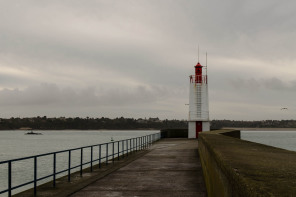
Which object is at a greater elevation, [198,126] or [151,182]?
[198,126]

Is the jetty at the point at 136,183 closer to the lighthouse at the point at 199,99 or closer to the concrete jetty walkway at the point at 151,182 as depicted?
the concrete jetty walkway at the point at 151,182

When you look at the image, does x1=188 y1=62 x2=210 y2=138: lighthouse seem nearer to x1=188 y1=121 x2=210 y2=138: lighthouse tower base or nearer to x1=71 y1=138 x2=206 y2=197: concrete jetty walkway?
x1=188 y1=121 x2=210 y2=138: lighthouse tower base

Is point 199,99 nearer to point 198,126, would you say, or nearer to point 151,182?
point 198,126

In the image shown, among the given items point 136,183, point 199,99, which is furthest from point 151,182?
point 199,99

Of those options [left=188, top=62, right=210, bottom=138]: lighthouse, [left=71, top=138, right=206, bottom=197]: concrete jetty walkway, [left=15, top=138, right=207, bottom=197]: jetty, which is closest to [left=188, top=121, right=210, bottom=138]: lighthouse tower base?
[left=188, top=62, right=210, bottom=138]: lighthouse

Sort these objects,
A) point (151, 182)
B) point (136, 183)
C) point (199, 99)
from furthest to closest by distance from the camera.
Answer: point (199, 99) < point (151, 182) < point (136, 183)

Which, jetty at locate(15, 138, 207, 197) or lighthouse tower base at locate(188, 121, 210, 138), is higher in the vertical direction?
lighthouse tower base at locate(188, 121, 210, 138)

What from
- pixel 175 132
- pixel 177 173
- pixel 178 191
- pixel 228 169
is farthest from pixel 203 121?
pixel 228 169

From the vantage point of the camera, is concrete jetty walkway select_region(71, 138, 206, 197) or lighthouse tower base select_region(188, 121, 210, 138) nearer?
concrete jetty walkway select_region(71, 138, 206, 197)

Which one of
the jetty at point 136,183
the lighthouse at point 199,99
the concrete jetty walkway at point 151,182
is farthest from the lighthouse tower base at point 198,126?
the jetty at point 136,183

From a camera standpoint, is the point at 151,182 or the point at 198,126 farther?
the point at 198,126

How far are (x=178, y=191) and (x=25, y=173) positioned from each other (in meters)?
32.1

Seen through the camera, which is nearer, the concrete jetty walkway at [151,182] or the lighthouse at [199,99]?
the concrete jetty walkway at [151,182]

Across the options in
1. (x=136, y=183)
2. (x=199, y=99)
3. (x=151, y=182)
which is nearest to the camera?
(x=136, y=183)
